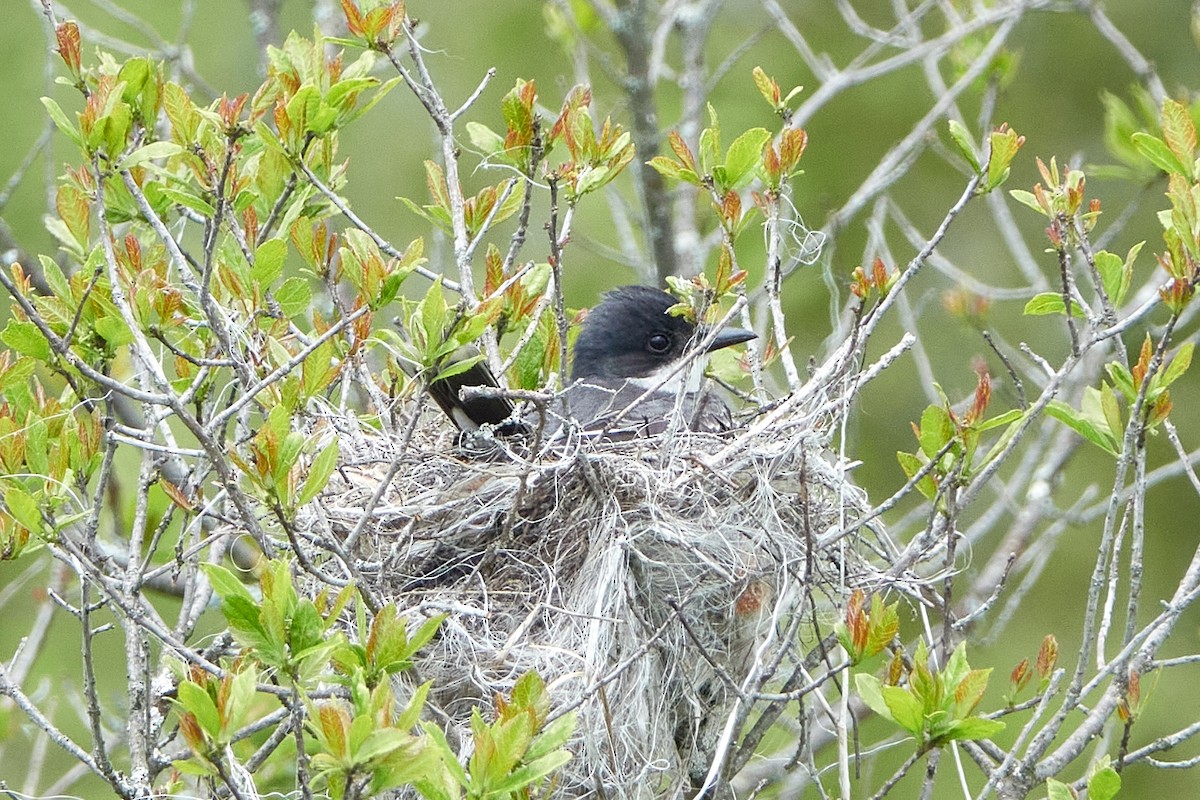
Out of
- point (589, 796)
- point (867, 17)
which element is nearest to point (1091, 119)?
point (867, 17)

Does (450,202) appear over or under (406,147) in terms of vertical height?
over

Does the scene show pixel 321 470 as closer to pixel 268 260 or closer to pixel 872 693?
pixel 268 260

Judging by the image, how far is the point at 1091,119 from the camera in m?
9.67

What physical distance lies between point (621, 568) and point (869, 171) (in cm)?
659

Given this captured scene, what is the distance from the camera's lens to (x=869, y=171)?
32.1 feet

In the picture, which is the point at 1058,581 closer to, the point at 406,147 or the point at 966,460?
the point at 406,147

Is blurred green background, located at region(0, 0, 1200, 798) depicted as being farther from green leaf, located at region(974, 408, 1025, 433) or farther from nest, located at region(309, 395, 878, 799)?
green leaf, located at region(974, 408, 1025, 433)

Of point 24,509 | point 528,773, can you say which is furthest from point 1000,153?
point 24,509

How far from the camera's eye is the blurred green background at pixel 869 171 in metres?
8.98

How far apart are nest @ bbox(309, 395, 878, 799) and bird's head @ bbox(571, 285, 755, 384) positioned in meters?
1.26

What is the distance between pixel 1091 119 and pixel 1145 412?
6644 mm

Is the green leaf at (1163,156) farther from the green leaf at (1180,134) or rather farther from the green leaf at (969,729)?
the green leaf at (969,729)

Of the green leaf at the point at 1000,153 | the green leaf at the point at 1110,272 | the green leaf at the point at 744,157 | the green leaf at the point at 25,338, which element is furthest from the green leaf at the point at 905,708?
the green leaf at the point at 25,338

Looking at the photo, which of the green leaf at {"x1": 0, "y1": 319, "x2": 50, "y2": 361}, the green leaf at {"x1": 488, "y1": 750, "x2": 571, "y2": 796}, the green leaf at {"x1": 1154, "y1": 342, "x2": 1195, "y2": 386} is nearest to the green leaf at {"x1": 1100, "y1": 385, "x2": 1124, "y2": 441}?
the green leaf at {"x1": 1154, "y1": 342, "x2": 1195, "y2": 386}
